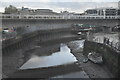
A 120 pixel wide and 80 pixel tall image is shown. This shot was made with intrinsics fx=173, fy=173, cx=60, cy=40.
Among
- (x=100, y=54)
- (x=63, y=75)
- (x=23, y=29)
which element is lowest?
(x=63, y=75)

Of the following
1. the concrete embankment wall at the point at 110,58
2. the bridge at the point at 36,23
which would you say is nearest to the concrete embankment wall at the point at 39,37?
the bridge at the point at 36,23

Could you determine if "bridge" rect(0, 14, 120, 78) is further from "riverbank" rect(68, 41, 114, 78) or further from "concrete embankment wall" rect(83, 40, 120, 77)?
"concrete embankment wall" rect(83, 40, 120, 77)

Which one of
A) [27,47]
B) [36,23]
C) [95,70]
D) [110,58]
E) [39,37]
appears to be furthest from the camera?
[39,37]

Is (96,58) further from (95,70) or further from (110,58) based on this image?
(110,58)

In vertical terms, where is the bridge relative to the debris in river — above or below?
above

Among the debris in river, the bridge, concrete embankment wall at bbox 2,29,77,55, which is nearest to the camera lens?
the debris in river

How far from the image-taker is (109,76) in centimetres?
1566

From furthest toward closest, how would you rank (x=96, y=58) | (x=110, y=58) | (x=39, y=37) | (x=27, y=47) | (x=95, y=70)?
(x=39, y=37) → (x=27, y=47) → (x=96, y=58) → (x=95, y=70) → (x=110, y=58)

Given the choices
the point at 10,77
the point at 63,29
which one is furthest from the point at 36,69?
the point at 63,29

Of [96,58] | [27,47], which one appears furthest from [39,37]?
[96,58]

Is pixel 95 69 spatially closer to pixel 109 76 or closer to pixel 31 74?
pixel 109 76

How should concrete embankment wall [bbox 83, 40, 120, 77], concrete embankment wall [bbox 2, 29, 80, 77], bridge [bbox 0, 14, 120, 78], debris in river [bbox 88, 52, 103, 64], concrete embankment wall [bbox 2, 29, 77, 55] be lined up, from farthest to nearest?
concrete embankment wall [bbox 2, 29, 77, 55] → bridge [bbox 0, 14, 120, 78] → concrete embankment wall [bbox 2, 29, 80, 77] → debris in river [bbox 88, 52, 103, 64] → concrete embankment wall [bbox 83, 40, 120, 77]

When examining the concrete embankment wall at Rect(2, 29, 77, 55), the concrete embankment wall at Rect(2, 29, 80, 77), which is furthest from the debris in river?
the concrete embankment wall at Rect(2, 29, 77, 55)

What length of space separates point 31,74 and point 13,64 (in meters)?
3.80
